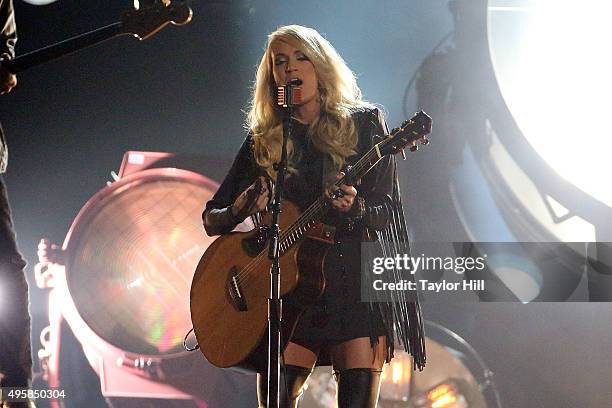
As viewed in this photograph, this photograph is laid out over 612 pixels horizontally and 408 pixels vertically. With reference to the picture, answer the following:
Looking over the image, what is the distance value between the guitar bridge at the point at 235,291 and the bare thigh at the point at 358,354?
15.5 inches

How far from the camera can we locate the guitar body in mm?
2814

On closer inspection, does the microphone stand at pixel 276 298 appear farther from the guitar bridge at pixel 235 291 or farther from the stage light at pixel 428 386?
the stage light at pixel 428 386

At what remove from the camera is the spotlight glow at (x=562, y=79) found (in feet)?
11.0

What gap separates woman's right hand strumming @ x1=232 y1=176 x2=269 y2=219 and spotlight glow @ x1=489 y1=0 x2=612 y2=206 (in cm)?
122

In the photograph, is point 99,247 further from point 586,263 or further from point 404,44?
point 586,263

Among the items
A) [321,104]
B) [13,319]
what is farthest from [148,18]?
[13,319]

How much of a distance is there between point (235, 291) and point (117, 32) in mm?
1061

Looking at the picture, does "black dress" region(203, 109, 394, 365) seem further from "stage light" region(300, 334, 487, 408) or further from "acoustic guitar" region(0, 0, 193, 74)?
"acoustic guitar" region(0, 0, 193, 74)

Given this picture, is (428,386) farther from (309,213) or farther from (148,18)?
(148,18)

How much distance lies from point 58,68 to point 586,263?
8.49ft

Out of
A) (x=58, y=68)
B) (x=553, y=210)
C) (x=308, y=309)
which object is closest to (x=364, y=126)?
(x=308, y=309)

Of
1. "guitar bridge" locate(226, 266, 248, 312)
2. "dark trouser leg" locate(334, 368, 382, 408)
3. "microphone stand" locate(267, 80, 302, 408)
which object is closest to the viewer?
"microphone stand" locate(267, 80, 302, 408)

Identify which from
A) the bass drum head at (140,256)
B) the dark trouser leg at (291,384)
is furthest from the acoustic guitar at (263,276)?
the bass drum head at (140,256)

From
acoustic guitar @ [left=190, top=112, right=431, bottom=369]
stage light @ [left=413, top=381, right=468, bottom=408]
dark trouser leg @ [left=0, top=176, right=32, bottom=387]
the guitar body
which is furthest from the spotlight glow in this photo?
dark trouser leg @ [left=0, top=176, right=32, bottom=387]
